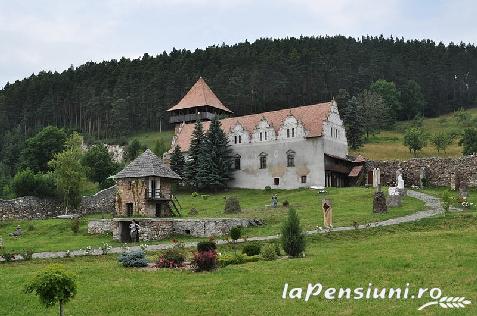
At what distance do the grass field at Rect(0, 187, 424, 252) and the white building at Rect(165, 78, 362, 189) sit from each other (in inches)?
241

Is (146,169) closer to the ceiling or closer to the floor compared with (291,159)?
closer to the floor

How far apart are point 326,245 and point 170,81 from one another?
300ft

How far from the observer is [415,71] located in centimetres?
13600

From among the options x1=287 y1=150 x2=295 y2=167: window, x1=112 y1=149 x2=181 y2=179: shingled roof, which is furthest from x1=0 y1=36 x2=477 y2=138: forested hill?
x1=112 y1=149 x2=181 y2=179: shingled roof

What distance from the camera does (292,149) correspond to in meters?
67.2

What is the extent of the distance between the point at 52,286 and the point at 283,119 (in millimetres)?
52668

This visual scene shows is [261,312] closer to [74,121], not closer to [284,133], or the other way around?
[284,133]

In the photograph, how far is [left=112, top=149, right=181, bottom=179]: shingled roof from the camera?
1879 inches

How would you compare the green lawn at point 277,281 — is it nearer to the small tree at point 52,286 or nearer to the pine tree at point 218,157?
the small tree at point 52,286

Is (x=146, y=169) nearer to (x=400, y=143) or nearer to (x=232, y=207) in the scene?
(x=232, y=207)

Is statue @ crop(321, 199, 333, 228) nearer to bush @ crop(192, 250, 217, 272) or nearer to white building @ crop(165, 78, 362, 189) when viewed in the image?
bush @ crop(192, 250, 217, 272)

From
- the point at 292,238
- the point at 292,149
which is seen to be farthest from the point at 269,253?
the point at 292,149

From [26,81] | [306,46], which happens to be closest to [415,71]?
[306,46]

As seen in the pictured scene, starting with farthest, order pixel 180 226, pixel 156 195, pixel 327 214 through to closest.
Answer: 1. pixel 156 195
2. pixel 180 226
3. pixel 327 214
